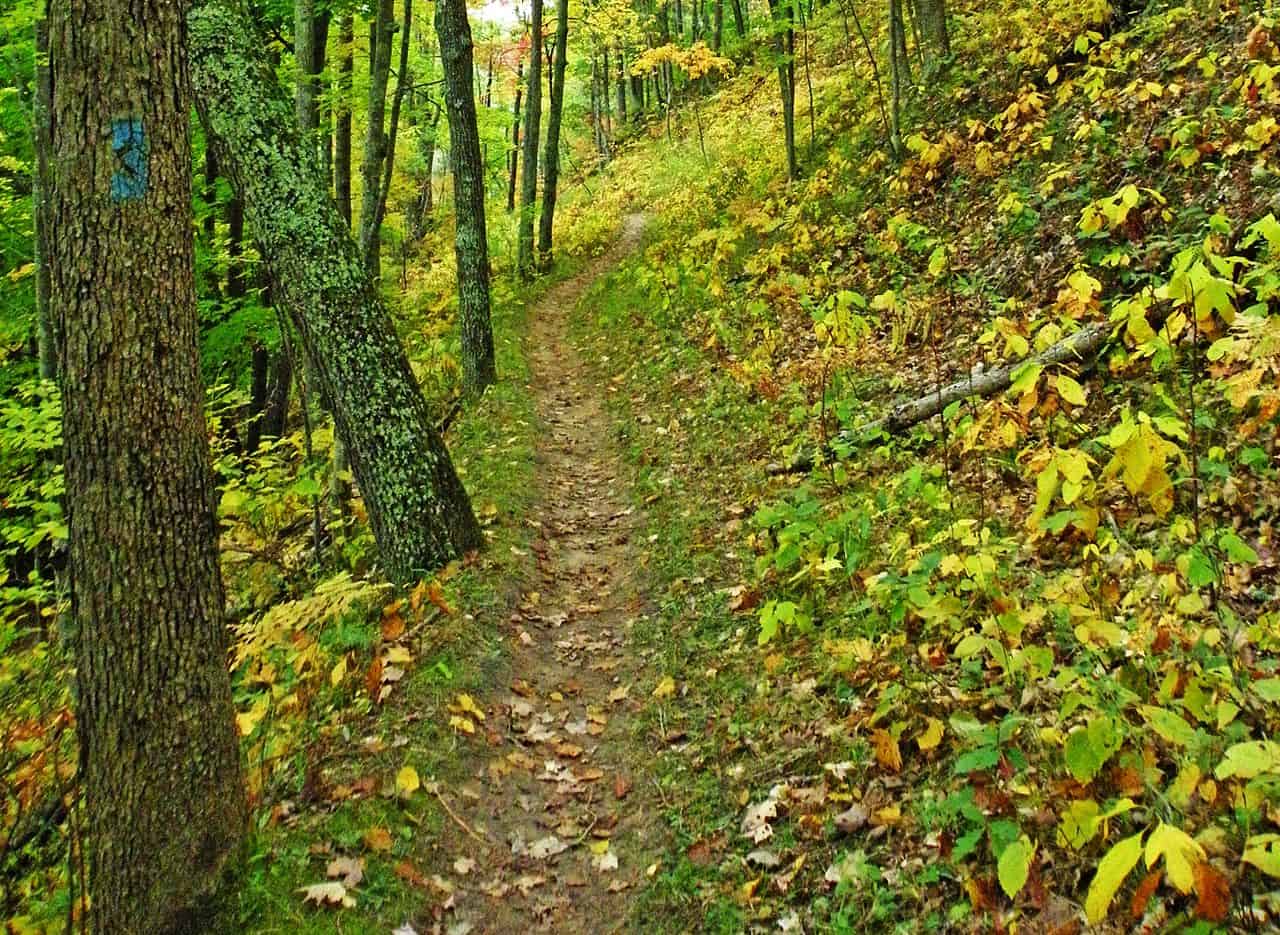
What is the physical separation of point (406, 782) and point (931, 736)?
2701 mm

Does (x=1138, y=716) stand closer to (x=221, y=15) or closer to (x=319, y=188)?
(x=319, y=188)

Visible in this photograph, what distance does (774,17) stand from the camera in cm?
1380

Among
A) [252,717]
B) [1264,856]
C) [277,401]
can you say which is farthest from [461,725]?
[277,401]

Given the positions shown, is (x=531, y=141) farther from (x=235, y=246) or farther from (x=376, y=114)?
(x=376, y=114)

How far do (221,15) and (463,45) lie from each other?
5829mm

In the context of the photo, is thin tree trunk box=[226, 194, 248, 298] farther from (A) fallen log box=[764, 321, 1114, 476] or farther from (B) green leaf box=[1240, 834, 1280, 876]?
(B) green leaf box=[1240, 834, 1280, 876]

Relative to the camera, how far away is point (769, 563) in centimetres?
570

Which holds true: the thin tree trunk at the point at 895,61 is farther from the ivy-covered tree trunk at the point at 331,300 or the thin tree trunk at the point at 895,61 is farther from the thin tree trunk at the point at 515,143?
the thin tree trunk at the point at 515,143

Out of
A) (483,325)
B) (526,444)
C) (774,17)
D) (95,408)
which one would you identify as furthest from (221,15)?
(774,17)

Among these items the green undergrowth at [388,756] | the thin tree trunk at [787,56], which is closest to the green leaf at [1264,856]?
the green undergrowth at [388,756]

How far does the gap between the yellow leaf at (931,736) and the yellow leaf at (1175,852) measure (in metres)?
1.64

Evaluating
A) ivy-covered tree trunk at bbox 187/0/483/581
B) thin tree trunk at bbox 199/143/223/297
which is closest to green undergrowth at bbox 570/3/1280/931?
ivy-covered tree trunk at bbox 187/0/483/581

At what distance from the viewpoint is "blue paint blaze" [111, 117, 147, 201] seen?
9.89 ft

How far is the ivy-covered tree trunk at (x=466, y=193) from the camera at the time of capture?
11000 mm
